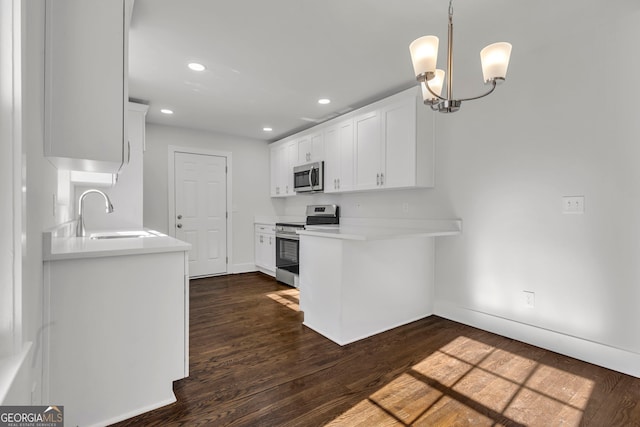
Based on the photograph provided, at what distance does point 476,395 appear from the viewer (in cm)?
179

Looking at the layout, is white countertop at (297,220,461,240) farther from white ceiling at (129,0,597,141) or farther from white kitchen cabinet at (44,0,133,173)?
white kitchen cabinet at (44,0,133,173)

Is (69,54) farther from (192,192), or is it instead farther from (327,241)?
(192,192)

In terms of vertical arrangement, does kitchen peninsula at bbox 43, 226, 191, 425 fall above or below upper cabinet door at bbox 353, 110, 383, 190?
below

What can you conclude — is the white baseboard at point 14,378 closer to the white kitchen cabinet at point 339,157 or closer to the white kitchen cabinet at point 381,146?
the white kitchen cabinet at point 381,146

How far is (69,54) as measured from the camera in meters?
1.37

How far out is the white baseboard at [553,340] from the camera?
2072 mm

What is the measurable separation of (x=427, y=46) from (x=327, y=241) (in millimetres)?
1603

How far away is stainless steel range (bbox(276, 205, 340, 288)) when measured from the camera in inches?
169

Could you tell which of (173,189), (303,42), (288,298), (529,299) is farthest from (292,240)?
(529,299)

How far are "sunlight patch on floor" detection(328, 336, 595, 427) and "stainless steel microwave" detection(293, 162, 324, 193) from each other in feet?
8.55

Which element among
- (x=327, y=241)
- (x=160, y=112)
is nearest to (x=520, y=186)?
(x=327, y=241)

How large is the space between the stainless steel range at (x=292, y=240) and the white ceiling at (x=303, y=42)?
1.60 metres

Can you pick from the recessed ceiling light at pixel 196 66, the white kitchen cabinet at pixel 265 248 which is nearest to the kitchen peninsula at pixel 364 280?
the recessed ceiling light at pixel 196 66

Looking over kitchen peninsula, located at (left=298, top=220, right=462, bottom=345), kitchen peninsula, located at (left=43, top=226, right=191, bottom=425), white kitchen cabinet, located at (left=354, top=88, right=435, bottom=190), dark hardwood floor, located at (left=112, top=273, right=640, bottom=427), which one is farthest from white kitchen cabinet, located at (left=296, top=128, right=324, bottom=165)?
kitchen peninsula, located at (left=43, top=226, right=191, bottom=425)
